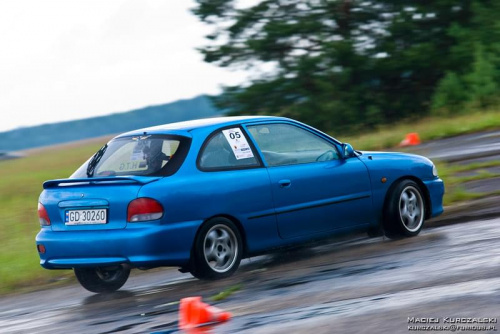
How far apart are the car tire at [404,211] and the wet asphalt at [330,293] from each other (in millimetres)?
145

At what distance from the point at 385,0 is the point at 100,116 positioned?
225ft

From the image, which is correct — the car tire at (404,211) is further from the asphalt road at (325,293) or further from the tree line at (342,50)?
the tree line at (342,50)

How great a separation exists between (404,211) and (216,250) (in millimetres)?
2380

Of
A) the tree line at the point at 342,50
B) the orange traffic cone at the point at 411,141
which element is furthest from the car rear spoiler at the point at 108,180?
the tree line at the point at 342,50

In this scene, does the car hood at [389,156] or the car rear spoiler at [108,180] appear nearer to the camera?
the car rear spoiler at [108,180]

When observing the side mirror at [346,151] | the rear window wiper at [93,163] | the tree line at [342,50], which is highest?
the tree line at [342,50]

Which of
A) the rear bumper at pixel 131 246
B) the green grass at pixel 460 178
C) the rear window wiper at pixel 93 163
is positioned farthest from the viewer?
the green grass at pixel 460 178

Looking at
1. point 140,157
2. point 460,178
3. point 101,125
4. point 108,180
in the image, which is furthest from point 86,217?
point 101,125

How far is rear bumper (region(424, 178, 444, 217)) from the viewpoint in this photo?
394 inches

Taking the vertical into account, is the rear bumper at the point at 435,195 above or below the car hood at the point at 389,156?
below

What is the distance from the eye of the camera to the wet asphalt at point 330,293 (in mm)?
5863

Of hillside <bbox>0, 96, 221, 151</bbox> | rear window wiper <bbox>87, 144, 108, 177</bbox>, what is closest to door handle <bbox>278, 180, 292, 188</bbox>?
rear window wiper <bbox>87, 144, 108, 177</bbox>

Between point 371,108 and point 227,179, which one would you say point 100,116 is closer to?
point 371,108

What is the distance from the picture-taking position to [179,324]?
641 cm
